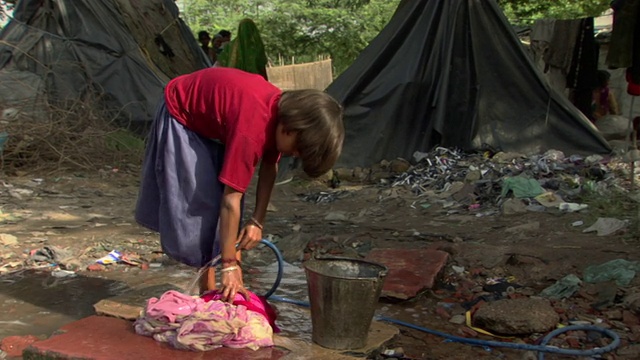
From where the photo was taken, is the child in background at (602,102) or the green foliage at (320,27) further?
the green foliage at (320,27)

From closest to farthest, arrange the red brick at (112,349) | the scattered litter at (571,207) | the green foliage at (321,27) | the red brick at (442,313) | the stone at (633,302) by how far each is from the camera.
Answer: the red brick at (112,349)
the stone at (633,302)
the red brick at (442,313)
the scattered litter at (571,207)
the green foliage at (321,27)

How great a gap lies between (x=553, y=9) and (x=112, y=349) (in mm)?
17897

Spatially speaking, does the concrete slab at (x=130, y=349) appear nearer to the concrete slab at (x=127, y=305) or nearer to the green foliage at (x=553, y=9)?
the concrete slab at (x=127, y=305)

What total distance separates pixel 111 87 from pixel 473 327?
22.9ft

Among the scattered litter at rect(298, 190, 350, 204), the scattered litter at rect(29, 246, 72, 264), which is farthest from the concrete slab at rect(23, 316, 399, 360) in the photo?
the scattered litter at rect(298, 190, 350, 204)

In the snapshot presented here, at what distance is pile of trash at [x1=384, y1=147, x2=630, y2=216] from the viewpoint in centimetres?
614

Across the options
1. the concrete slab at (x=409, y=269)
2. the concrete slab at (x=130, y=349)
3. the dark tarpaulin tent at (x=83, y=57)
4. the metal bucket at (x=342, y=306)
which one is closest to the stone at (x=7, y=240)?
the concrete slab at (x=130, y=349)

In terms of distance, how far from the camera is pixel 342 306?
2719mm

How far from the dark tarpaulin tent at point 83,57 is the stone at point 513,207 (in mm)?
4851

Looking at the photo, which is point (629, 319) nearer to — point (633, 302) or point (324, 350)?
point (633, 302)

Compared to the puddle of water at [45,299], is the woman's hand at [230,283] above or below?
above

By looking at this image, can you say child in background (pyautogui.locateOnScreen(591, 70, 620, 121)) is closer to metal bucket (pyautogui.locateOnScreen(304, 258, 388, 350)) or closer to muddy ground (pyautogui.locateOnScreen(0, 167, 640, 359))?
muddy ground (pyautogui.locateOnScreen(0, 167, 640, 359))

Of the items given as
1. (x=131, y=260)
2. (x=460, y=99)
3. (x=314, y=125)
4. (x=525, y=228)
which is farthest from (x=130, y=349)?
(x=460, y=99)

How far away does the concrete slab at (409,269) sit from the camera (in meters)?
3.78
